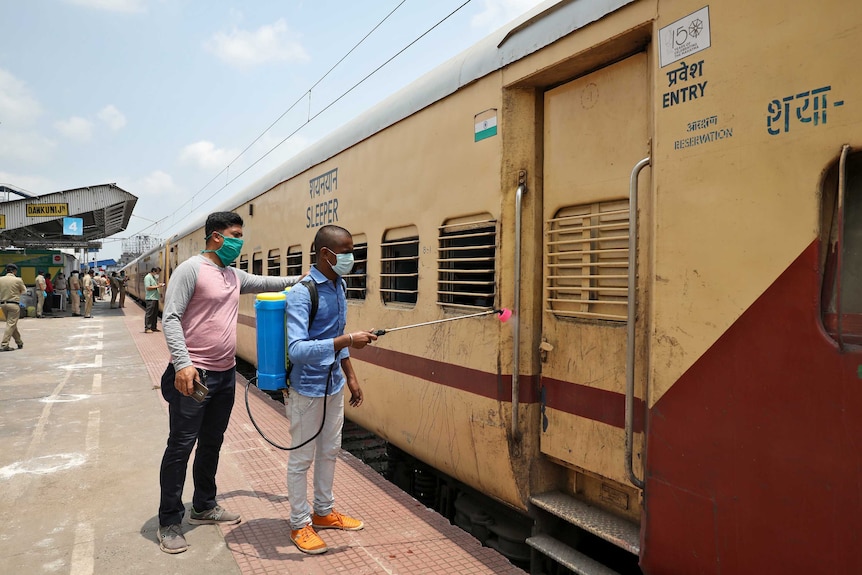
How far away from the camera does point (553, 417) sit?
3221mm

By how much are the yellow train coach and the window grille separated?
3 cm

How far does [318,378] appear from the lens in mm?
3277

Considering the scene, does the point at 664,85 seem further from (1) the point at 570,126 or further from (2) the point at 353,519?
(2) the point at 353,519

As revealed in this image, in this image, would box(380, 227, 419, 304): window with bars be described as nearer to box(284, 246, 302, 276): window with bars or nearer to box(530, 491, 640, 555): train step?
box(530, 491, 640, 555): train step

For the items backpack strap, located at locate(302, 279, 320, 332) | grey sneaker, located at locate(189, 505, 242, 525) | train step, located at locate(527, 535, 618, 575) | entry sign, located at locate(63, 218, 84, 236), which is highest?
entry sign, located at locate(63, 218, 84, 236)

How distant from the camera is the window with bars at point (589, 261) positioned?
287 centimetres

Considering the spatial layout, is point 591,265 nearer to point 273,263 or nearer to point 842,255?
point 842,255

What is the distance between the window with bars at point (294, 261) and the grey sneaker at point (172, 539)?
12.2ft

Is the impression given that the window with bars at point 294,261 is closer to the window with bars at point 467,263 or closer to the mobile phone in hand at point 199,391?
the window with bars at point 467,263

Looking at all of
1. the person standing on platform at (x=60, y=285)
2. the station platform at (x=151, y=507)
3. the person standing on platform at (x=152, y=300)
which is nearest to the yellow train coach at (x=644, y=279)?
the station platform at (x=151, y=507)

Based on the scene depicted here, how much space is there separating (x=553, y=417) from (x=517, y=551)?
1.04 m

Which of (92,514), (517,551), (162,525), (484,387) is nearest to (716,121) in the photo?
(484,387)

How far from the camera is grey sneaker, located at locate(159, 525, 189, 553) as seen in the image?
336 centimetres

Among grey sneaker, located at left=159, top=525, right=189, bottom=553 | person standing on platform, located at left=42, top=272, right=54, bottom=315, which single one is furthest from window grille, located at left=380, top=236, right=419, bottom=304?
person standing on platform, located at left=42, top=272, right=54, bottom=315
